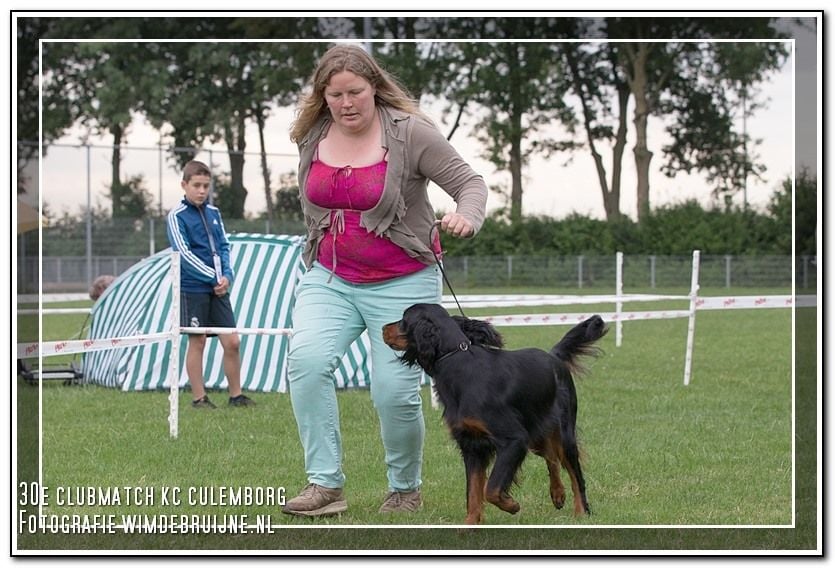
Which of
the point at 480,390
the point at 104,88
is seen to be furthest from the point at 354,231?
the point at 104,88

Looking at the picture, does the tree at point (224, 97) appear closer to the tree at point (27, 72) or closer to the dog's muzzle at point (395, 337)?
the tree at point (27, 72)

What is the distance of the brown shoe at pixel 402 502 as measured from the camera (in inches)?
165

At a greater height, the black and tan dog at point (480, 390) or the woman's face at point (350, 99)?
the woman's face at point (350, 99)

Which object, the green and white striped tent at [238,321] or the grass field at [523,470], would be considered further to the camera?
the green and white striped tent at [238,321]

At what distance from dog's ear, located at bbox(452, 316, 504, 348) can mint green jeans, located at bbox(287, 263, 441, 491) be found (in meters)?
0.16

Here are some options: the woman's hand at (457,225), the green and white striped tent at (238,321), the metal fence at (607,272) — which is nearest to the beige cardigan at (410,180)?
the woman's hand at (457,225)

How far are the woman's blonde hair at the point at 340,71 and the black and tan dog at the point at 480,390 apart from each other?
0.75m

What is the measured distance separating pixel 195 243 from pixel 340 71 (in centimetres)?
350

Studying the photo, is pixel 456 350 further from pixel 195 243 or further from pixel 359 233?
pixel 195 243

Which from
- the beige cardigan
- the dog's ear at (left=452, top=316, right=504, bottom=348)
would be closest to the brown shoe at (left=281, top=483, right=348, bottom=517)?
the dog's ear at (left=452, top=316, right=504, bottom=348)

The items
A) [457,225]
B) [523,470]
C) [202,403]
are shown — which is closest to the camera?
[457,225]

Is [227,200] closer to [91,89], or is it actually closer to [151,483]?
[91,89]

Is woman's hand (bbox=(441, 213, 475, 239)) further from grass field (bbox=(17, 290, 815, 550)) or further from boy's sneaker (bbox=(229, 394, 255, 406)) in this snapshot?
boy's sneaker (bbox=(229, 394, 255, 406))

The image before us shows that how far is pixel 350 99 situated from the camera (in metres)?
3.86
